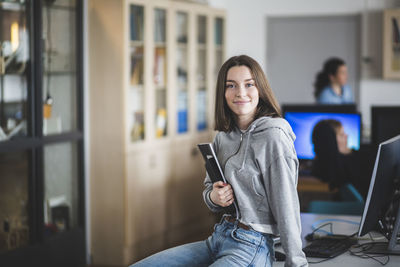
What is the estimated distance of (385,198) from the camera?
2180 millimetres

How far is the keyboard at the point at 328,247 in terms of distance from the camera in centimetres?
205

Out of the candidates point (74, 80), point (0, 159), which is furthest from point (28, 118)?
point (74, 80)

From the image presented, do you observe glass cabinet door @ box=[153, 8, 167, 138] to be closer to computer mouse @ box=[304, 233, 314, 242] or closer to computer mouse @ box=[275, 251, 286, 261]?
computer mouse @ box=[304, 233, 314, 242]

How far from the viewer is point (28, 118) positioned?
11.9 feet

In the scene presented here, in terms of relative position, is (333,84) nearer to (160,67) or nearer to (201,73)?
(201,73)

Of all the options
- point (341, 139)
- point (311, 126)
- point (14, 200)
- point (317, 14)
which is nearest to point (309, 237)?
point (341, 139)

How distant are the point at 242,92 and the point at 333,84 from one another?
3.75m

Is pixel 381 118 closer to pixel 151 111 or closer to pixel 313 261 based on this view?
pixel 313 261

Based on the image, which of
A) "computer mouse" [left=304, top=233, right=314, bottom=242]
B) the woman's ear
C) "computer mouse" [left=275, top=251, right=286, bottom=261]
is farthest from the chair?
the woman's ear

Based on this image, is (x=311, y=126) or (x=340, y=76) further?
(x=340, y=76)

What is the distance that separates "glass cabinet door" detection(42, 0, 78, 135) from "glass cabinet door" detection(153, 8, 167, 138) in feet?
2.66

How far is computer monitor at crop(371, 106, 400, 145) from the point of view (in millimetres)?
2906

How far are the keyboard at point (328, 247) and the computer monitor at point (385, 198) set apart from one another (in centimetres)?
9

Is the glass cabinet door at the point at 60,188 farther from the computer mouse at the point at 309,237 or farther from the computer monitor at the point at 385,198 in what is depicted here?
the computer monitor at the point at 385,198
